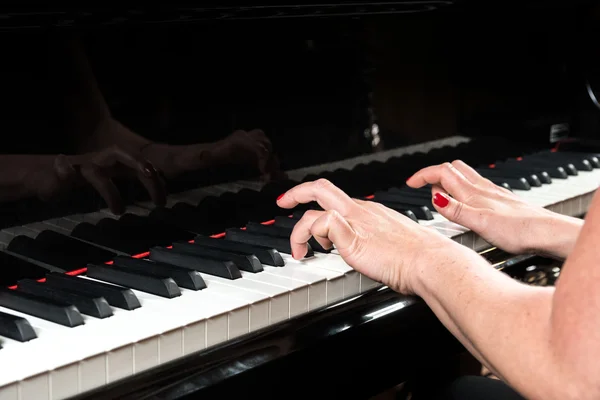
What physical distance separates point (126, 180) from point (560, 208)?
3.01 ft

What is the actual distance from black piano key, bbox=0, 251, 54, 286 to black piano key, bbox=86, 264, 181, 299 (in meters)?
0.07

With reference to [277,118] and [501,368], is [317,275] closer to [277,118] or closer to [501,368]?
[501,368]

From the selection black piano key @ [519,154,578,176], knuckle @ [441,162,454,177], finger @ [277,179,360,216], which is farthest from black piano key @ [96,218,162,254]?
black piano key @ [519,154,578,176]

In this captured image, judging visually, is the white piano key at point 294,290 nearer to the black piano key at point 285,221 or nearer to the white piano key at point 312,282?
the white piano key at point 312,282

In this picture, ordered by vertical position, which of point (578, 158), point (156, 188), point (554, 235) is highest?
point (156, 188)

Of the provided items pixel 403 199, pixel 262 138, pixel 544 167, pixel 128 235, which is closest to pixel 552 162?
pixel 544 167

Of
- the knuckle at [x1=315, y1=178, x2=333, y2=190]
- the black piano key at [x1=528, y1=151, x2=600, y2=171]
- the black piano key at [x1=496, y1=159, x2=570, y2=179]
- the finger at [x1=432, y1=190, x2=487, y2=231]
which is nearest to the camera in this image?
the knuckle at [x1=315, y1=178, x2=333, y2=190]

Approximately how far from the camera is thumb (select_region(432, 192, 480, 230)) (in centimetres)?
146

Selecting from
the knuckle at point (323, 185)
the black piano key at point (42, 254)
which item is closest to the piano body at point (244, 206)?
the black piano key at point (42, 254)

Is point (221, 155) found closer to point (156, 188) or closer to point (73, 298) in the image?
point (156, 188)

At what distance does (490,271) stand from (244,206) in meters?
0.55

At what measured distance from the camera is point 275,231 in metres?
1.44

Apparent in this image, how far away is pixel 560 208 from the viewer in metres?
1.76

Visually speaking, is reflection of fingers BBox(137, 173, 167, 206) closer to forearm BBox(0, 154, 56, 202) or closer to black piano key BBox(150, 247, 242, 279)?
black piano key BBox(150, 247, 242, 279)
